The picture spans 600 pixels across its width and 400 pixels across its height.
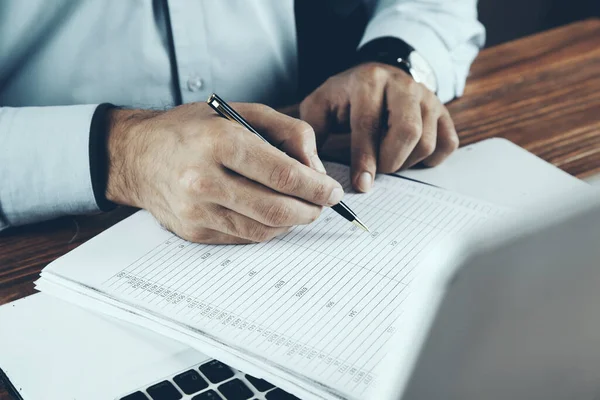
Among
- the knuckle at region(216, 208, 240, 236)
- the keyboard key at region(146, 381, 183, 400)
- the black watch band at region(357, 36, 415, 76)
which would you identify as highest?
the knuckle at region(216, 208, 240, 236)

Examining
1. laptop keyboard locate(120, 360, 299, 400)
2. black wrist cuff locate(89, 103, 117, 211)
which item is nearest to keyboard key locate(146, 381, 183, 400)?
laptop keyboard locate(120, 360, 299, 400)

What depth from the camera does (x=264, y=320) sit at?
0.47 meters

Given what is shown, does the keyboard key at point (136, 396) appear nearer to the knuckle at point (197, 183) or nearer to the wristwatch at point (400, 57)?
the knuckle at point (197, 183)

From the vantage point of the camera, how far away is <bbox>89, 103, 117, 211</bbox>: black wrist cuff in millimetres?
646

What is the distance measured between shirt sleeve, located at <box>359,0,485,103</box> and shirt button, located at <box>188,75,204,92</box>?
261 mm

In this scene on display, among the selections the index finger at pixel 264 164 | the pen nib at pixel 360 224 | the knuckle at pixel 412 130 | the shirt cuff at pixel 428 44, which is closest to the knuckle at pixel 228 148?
the index finger at pixel 264 164

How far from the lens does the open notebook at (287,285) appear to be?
438 mm

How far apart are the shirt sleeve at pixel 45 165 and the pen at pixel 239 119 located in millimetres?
156

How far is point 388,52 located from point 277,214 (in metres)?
0.45

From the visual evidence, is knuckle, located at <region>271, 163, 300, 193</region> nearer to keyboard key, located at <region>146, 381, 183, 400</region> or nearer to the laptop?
keyboard key, located at <region>146, 381, 183, 400</region>

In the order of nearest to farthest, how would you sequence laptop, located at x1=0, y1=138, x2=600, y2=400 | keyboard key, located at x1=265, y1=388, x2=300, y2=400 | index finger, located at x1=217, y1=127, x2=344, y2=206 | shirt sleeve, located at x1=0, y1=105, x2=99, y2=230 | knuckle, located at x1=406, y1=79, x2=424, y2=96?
1. laptop, located at x1=0, y1=138, x2=600, y2=400
2. keyboard key, located at x1=265, y1=388, x2=300, y2=400
3. index finger, located at x1=217, y1=127, x2=344, y2=206
4. shirt sleeve, located at x1=0, y1=105, x2=99, y2=230
5. knuckle, located at x1=406, y1=79, x2=424, y2=96

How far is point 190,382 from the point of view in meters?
0.44

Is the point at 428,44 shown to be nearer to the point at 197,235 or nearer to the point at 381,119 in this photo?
the point at 381,119

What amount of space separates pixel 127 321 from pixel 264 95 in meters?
0.59
